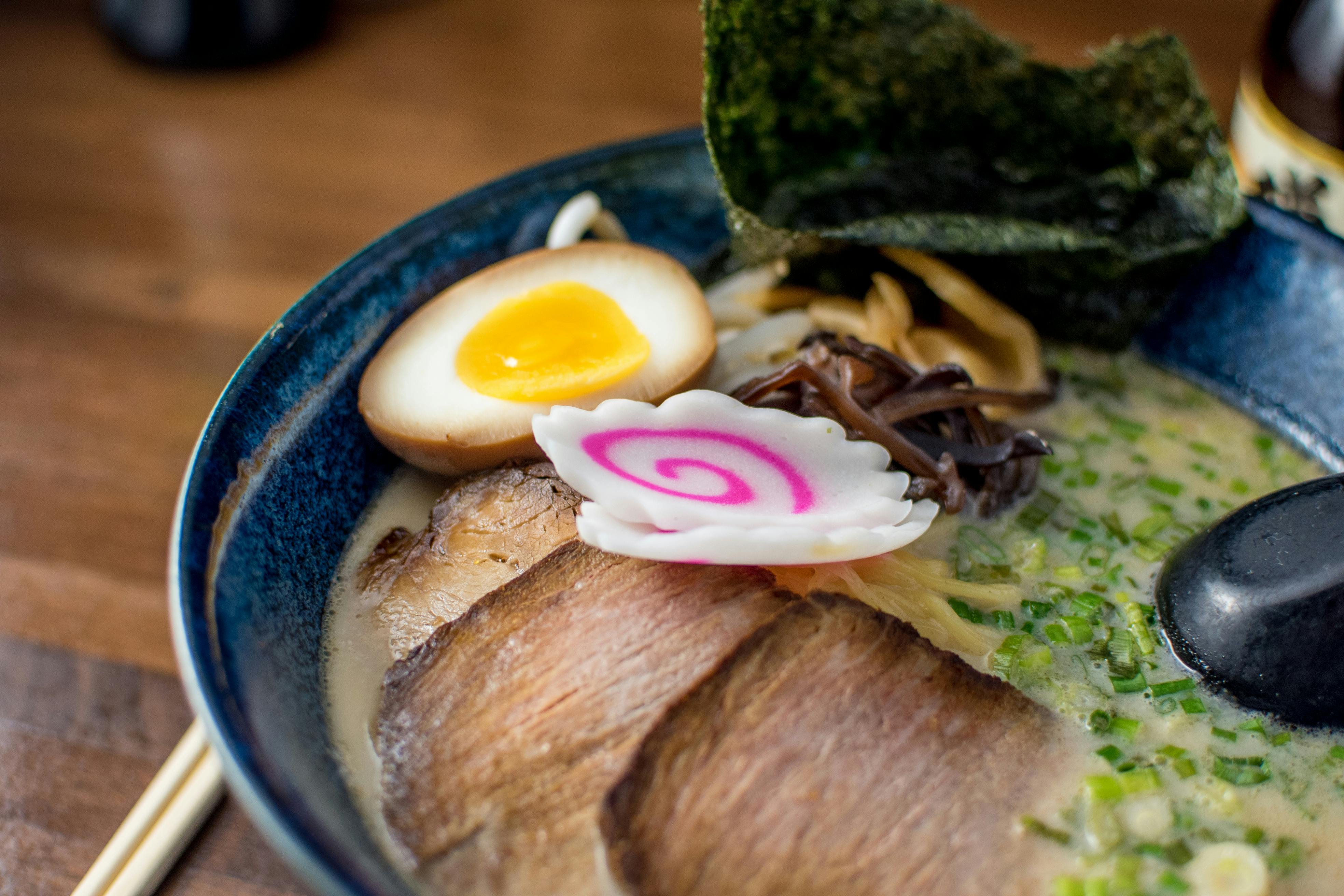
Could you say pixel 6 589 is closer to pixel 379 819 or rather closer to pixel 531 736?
pixel 379 819

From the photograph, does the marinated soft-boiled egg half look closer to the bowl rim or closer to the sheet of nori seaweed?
the bowl rim

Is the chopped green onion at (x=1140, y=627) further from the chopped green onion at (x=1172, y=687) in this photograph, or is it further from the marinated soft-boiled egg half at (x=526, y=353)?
the marinated soft-boiled egg half at (x=526, y=353)

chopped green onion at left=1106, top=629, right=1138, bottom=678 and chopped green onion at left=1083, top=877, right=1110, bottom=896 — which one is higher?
chopped green onion at left=1106, top=629, right=1138, bottom=678

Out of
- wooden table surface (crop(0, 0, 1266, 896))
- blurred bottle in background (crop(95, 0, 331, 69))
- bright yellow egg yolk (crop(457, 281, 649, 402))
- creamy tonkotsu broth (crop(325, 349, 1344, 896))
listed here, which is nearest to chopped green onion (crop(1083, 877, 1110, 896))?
creamy tonkotsu broth (crop(325, 349, 1344, 896))

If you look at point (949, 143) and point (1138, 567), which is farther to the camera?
point (949, 143)

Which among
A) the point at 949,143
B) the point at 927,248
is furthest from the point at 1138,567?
the point at 949,143

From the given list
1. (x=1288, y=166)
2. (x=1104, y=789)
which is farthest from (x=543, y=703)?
(x=1288, y=166)

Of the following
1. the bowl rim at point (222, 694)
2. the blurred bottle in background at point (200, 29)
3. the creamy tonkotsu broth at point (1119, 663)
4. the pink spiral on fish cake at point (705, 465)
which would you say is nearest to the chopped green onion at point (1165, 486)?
the creamy tonkotsu broth at point (1119, 663)
